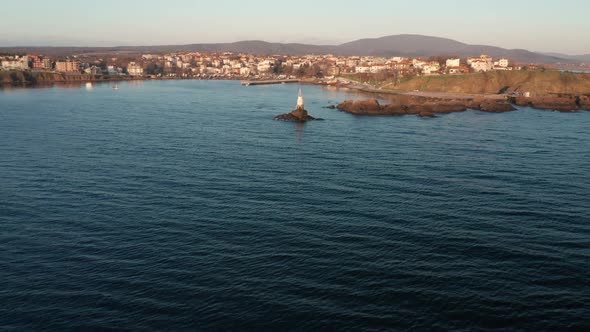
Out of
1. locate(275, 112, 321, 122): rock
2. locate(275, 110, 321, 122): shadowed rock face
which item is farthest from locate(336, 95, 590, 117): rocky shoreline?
locate(275, 110, 321, 122): shadowed rock face

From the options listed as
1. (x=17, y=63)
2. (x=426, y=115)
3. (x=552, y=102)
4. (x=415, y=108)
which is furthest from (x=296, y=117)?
(x=17, y=63)

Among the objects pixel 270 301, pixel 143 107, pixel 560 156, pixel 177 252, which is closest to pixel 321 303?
pixel 270 301

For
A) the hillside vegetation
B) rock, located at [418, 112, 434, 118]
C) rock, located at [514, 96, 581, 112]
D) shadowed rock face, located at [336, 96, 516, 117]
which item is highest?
the hillside vegetation

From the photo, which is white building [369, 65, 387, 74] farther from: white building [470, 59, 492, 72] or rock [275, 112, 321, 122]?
rock [275, 112, 321, 122]

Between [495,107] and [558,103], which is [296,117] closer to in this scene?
[495,107]

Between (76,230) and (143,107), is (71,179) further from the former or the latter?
(143,107)

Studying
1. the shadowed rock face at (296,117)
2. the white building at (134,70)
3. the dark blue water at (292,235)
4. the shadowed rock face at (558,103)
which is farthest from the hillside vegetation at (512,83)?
the white building at (134,70)
